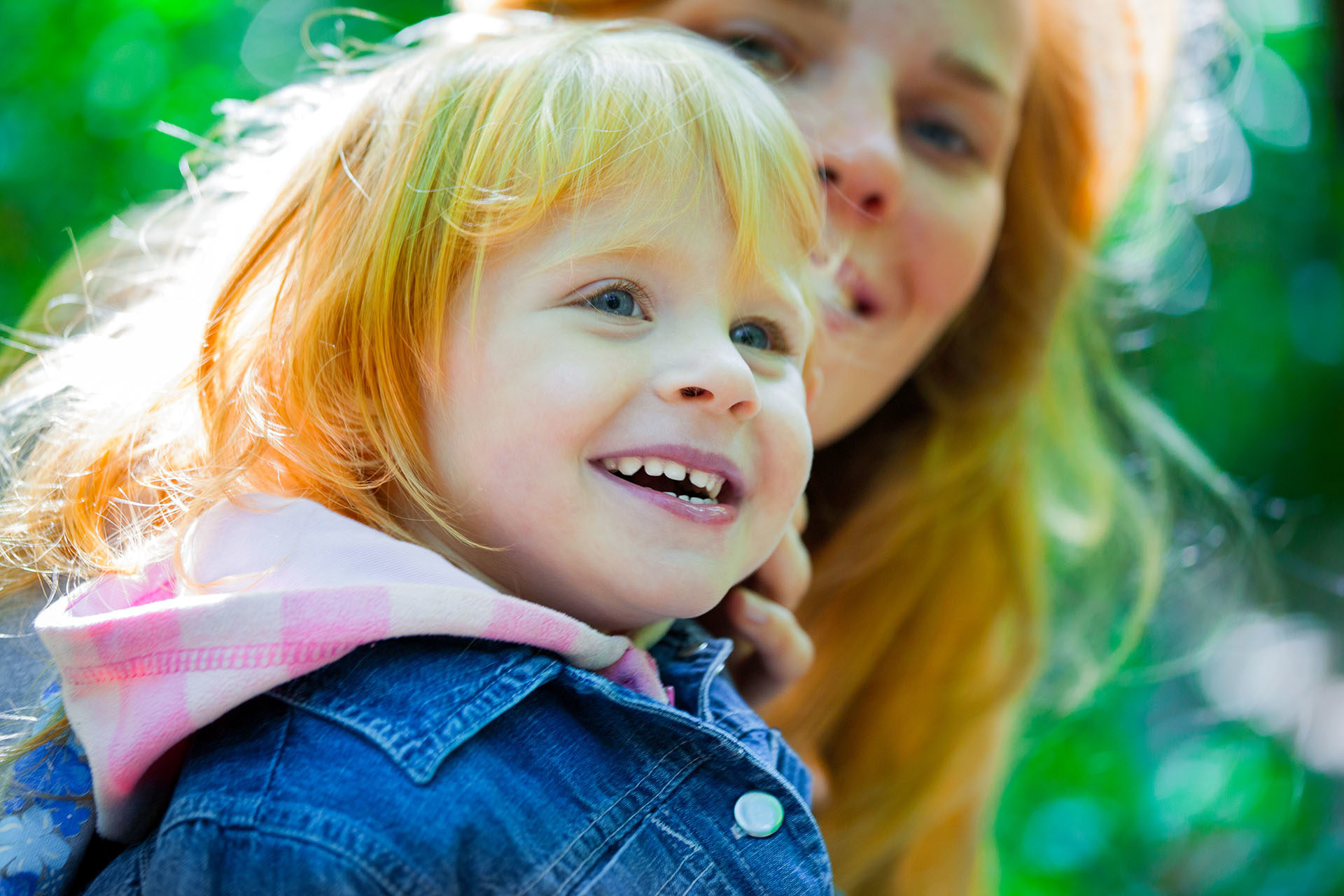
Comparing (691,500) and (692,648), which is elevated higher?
(691,500)

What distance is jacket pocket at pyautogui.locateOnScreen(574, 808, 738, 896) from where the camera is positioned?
91 cm

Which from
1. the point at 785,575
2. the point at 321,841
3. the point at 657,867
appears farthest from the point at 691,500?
the point at 785,575

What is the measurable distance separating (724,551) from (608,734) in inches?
8.3

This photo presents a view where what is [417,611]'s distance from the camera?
0.92 m

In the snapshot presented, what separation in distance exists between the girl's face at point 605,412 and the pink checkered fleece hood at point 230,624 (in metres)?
0.09

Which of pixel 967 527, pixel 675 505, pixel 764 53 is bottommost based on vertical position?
pixel 967 527

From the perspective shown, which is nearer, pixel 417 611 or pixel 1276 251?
pixel 417 611

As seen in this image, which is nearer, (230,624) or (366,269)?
(230,624)

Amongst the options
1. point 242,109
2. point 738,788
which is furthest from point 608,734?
point 242,109

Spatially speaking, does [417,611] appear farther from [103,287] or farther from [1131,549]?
[1131,549]

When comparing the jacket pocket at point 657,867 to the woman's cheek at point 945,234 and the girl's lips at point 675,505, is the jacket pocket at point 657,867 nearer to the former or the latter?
the girl's lips at point 675,505

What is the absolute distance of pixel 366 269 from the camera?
1054 mm

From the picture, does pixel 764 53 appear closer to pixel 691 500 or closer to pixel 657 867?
pixel 691 500

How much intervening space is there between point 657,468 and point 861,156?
72 centimetres
